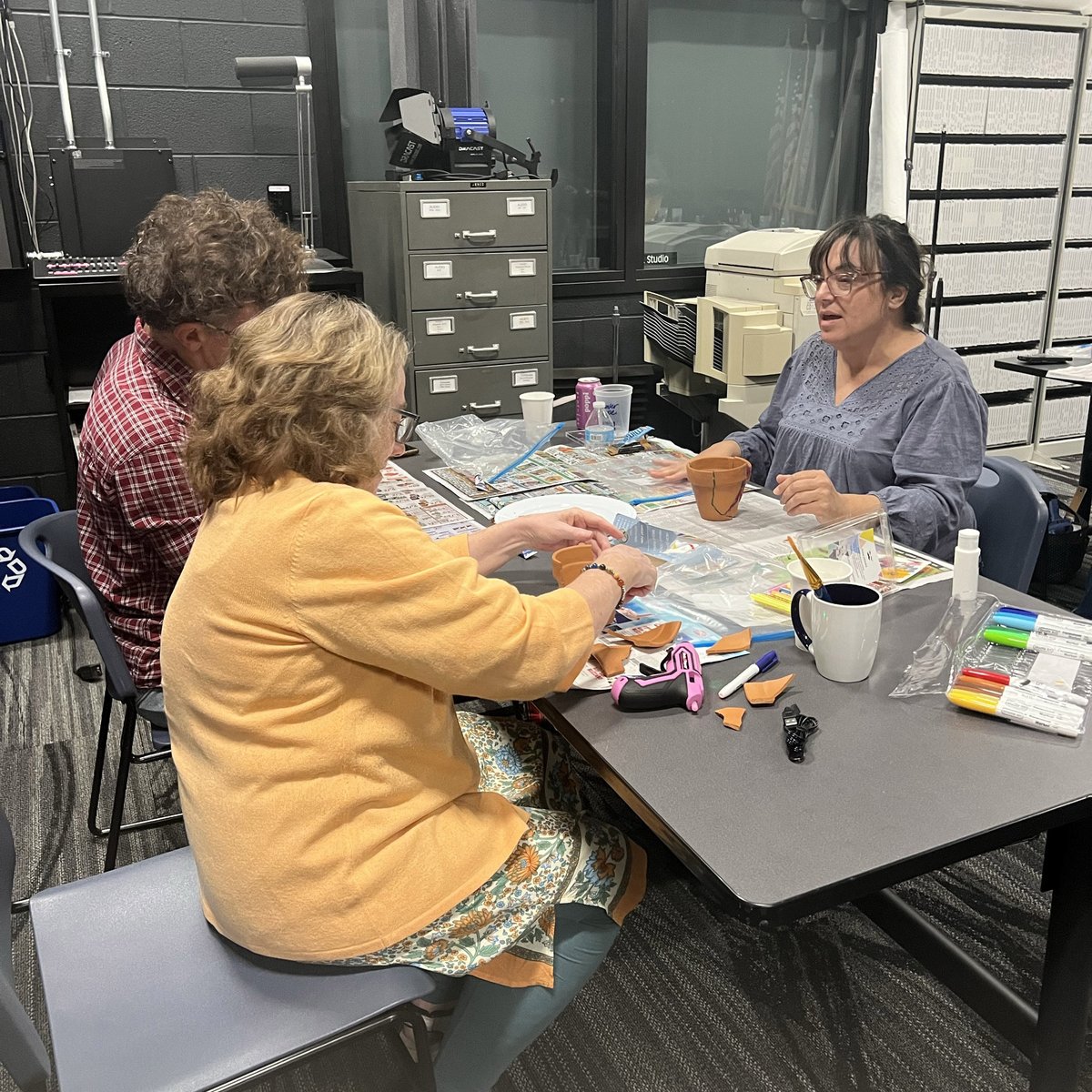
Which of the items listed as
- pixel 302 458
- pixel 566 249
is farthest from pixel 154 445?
pixel 566 249

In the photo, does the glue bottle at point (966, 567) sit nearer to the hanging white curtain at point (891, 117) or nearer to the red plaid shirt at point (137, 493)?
the red plaid shirt at point (137, 493)

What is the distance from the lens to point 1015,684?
110cm

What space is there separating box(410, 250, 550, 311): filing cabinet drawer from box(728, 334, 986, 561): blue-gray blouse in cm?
138

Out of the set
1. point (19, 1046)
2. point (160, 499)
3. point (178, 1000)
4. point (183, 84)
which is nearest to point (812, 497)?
point (160, 499)

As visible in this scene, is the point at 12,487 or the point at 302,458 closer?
the point at 302,458

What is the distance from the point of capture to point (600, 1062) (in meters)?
1.54

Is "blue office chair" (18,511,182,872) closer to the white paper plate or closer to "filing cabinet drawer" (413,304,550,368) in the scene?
the white paper plate

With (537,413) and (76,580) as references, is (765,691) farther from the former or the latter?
(537,413)

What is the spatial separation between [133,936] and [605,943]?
1.83 feet

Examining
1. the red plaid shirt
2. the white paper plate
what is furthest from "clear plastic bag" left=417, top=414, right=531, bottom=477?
the red plaid shirt

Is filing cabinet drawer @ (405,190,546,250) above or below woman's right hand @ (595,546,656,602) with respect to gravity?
above

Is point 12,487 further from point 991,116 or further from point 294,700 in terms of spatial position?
point 991,116

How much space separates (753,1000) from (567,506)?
2.89 ft

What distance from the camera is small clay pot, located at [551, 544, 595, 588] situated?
134 centimetres
